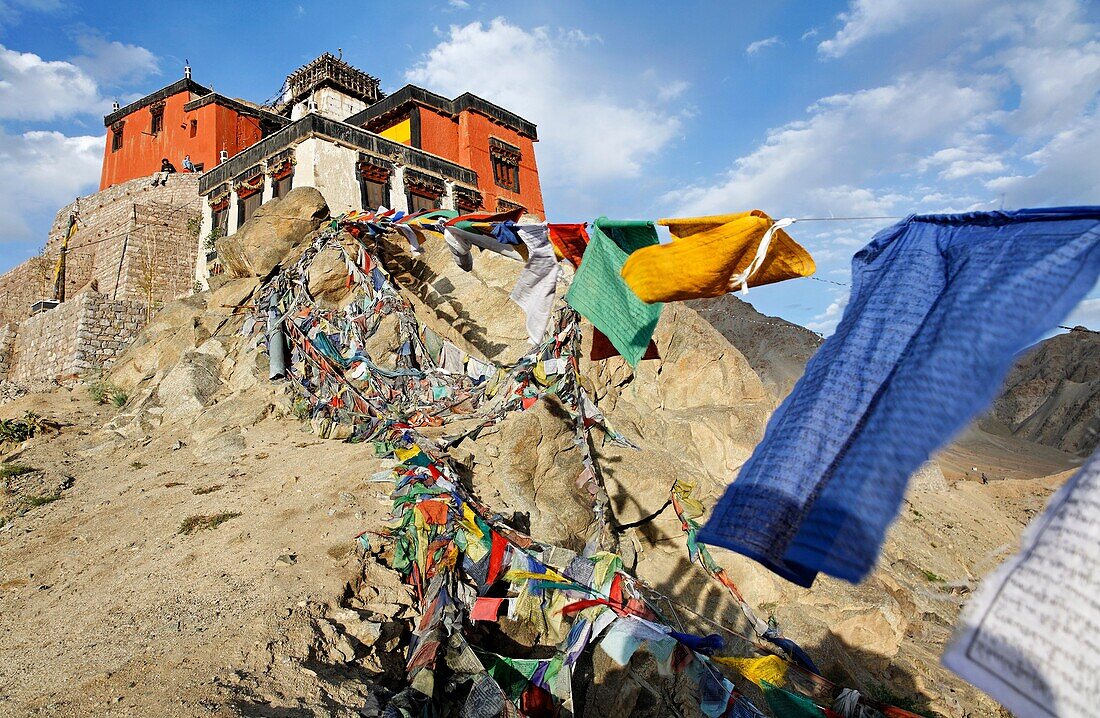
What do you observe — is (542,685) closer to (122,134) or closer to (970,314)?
(970,314)

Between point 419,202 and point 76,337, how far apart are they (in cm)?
1153

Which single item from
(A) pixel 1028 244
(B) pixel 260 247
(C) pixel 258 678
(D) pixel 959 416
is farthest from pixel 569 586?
(B) pixel 260 247

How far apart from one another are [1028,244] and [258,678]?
6161 millimetres

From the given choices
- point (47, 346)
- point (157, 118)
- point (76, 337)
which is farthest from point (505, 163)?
point (47, 346)

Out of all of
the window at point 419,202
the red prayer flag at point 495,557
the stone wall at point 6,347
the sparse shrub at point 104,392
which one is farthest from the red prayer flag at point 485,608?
the stone wall at point 6,347

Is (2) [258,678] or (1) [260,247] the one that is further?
(1) [260,247]

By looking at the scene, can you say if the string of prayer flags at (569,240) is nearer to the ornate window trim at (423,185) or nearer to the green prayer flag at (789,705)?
the green prayer flag at (789,705)

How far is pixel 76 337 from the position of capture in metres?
17.6

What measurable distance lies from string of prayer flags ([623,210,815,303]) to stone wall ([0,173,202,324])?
71.2 feet

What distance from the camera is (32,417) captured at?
41.5ft

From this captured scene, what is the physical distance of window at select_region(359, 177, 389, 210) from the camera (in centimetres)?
2134

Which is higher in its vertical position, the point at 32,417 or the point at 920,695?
the point at 32,417

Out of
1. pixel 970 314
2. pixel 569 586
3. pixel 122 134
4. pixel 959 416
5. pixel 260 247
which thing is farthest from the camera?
pixel 122 134

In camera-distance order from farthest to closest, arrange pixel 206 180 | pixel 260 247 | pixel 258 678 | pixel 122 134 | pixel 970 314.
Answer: pixel 122 134, pixel 206 180, pixel 260 247, pixel 258 678, pixel 970 314
